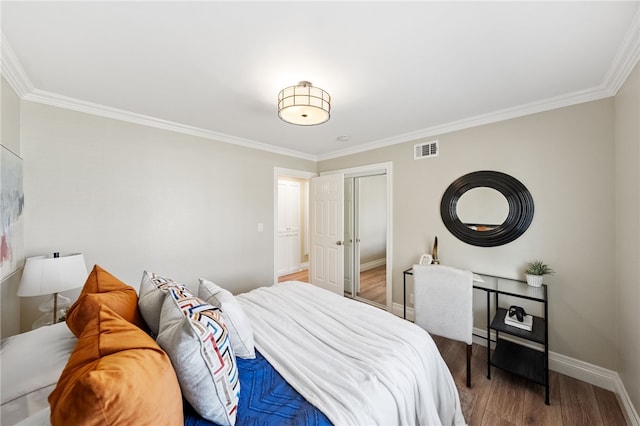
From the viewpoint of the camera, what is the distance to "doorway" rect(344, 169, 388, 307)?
417 cm

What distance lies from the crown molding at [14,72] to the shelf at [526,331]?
4040mm

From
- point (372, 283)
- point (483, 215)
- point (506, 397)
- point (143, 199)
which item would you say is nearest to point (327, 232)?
point (372, 283)

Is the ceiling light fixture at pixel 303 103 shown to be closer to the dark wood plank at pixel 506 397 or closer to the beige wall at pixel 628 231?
the beige wall at pixel 628 231

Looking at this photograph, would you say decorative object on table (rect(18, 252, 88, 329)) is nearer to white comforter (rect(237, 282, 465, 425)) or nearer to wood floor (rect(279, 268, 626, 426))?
white comforter (rect(237, 282, 465, 425))

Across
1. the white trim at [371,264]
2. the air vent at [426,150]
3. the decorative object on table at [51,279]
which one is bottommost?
the white trim at [371,264]

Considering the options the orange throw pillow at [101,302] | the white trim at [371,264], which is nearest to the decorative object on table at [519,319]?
the orange throw pillow at [101,302]

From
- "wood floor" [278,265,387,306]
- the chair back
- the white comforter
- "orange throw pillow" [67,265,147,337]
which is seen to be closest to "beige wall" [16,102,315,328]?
"orange throw pillow" [67,265,147,337]

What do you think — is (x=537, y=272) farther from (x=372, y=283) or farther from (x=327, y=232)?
(x=372, y=283)

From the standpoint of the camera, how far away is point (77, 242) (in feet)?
7.57

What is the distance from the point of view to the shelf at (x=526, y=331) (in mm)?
1979

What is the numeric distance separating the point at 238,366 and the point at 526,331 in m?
2.31

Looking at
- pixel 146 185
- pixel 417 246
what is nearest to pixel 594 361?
pixel 417 246

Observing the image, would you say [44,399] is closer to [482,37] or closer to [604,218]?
[482,37]

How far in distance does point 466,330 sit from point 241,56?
2.71m
